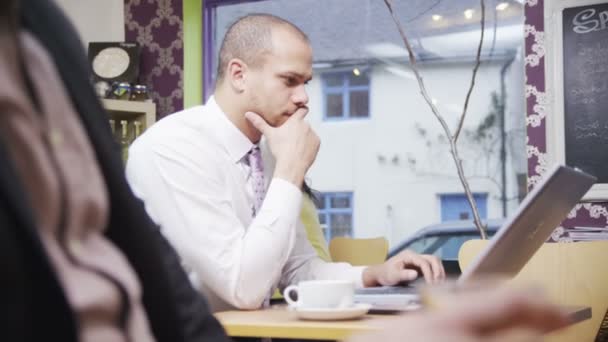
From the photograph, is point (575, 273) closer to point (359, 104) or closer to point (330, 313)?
point (330, 313)

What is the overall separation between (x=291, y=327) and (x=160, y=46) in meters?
3.58

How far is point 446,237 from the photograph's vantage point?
169 inches

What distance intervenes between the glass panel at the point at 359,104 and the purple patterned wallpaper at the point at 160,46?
40.8 inches

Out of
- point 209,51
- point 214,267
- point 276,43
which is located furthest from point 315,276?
point 209,51

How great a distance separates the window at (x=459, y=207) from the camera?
4.21m

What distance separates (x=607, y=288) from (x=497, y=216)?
1725 millimetres

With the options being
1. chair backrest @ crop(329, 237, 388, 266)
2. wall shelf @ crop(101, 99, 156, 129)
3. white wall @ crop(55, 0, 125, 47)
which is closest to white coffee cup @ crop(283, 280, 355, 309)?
chair backrest @ crop(329, 237, 388, 266)

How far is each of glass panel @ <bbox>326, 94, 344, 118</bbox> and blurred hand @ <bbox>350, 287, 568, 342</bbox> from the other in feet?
13.7

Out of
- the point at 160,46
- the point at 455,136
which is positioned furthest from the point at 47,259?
the point at 160,46

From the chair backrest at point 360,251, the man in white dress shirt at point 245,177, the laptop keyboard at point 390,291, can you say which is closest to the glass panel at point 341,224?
the chair backrest at point 360,251

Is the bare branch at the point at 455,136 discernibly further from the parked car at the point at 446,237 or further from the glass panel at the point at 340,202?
the glass panel at the point at 340,202

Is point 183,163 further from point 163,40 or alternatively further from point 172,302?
point 163,40

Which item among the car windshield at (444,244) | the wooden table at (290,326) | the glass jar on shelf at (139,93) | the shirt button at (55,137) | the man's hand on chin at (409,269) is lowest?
the car windshield at (444,244)

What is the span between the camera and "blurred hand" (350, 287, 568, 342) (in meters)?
0.38
